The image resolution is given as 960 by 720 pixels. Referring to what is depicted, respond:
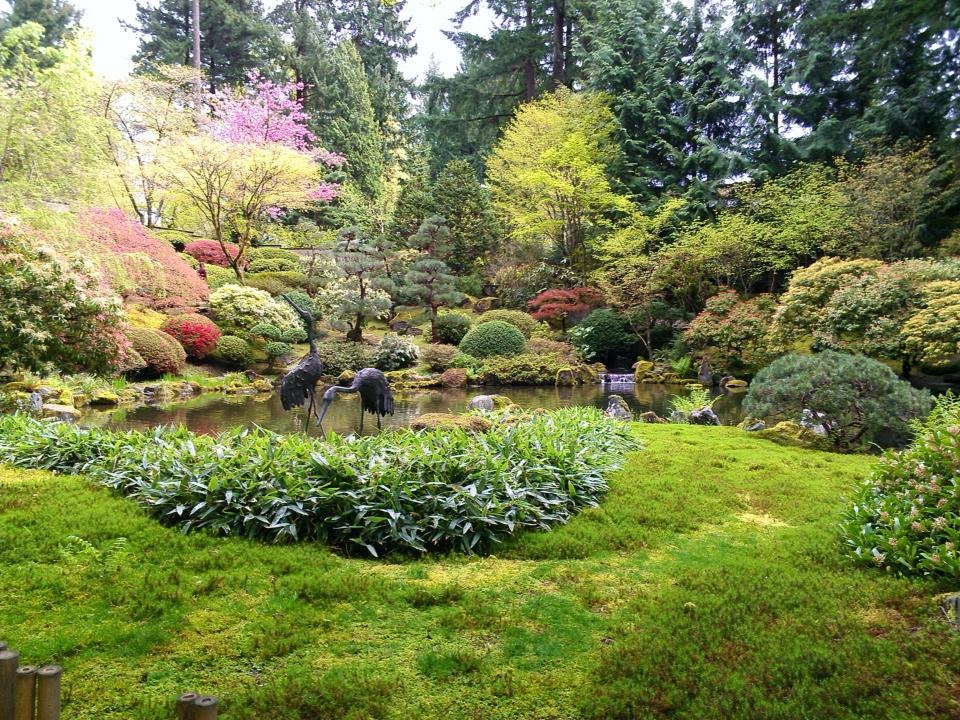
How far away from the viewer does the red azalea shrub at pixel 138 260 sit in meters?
11.1

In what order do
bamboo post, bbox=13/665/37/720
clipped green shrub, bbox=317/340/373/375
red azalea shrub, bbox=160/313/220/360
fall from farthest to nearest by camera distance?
1. clipped green shrub, bbox=317/340/373/375
2. red azalea shrub, bbox=160/313/220/360
3. bamboo post, bbox=13/665/37/720

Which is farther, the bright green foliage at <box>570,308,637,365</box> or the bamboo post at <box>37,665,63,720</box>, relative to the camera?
the bright green foliage at <box>570,308,637,365</box>

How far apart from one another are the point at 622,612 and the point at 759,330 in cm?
1229

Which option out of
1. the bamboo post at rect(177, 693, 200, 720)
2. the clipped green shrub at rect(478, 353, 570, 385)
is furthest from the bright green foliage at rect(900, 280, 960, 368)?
the bamboo post at rect(177, 693, 200, 720)

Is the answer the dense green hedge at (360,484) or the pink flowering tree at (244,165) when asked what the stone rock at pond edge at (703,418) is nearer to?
the dense green hedge at (360,484)

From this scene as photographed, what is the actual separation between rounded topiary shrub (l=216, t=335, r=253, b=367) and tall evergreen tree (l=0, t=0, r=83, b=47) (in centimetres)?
2127

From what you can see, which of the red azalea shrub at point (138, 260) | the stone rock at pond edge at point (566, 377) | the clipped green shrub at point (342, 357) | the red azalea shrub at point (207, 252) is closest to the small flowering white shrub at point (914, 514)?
the stone rock at pond edge at point (566, 377)

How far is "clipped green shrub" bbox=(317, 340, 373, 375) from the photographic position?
1470cm

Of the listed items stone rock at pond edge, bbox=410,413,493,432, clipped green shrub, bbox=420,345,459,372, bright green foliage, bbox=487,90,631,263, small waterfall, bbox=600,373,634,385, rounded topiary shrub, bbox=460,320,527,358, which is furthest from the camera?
bright green foliage, bbox=487,90,631,263

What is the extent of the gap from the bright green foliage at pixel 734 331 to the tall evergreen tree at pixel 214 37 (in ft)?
69.0

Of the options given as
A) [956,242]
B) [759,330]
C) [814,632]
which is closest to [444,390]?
[759,330]

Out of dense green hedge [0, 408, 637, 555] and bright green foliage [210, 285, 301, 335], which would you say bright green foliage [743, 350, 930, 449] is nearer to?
dense green hedge [0, 408, 637, 555]

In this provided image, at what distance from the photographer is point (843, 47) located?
1608cm

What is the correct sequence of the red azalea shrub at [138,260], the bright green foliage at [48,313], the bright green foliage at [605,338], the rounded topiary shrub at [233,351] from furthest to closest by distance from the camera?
the bright green foliage at [605,338]
the rounded topiary shrub at [233,351]
the red azalea shrub at [138,260]
the bright green foliage at [48,313]
